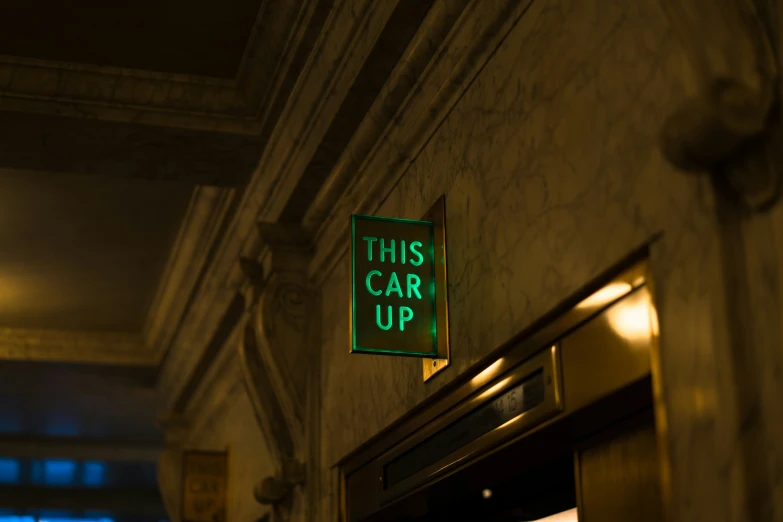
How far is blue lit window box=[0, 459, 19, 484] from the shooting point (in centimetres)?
1456

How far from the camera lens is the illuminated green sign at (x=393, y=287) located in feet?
14.0

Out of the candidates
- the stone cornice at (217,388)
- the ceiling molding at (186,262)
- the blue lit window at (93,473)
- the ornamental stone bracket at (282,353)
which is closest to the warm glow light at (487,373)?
the ornamental stone bracket at (282,353)

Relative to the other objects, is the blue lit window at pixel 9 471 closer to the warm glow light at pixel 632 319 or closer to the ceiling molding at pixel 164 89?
the ceiling molding at pixel 164 89

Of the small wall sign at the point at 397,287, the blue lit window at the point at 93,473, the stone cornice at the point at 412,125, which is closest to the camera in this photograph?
the stone cornice at the point at 412,125

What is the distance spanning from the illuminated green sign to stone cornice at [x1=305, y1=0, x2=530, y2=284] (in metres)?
0.54

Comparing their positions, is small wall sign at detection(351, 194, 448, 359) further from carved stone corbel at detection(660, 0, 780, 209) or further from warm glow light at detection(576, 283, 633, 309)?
carved stone corbel at detection(660, 0, 780, 209)

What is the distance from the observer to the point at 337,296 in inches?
241

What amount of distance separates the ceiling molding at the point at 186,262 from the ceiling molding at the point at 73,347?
8.0 inches

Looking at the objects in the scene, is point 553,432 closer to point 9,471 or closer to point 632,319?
point 632,319

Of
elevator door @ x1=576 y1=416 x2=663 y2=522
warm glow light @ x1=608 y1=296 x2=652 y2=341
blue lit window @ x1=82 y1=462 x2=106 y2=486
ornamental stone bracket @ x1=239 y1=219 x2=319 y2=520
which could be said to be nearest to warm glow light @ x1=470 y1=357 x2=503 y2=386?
elevator door @ x1=576 y1=416 x2=663 y2=522

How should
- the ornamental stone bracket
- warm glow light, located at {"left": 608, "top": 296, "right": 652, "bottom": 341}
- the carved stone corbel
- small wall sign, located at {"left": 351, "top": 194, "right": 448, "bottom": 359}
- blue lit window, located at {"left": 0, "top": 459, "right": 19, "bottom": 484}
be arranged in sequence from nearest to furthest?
the carved stone corbel < warm glow light, located at {"left": 608, "top": 296, "right": 652, "bottom": 341} < small wall sign, located at {"left": 351, "top": 194, "right": 448, "bottom": 359} < the ornamental stone bracket < blue lit window, located at {"left": 0, "top": 459, "right": 19, "bottom": 484}

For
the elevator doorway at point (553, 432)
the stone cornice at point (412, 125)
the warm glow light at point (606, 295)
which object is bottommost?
the elevator doorway at point (553, 432)

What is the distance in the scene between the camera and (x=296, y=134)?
5.84 m

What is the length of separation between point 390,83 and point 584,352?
6.45ft
